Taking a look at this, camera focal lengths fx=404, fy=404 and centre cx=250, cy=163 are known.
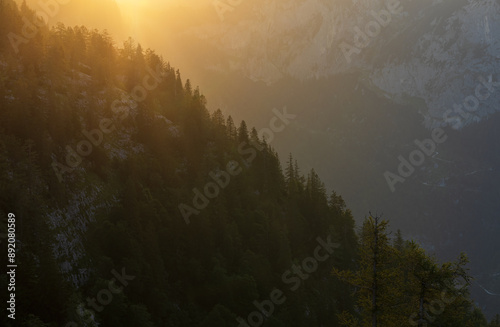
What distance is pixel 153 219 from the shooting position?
167 feet

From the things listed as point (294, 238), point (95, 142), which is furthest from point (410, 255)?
point (294, 238)

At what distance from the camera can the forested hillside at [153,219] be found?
26703 millimetres

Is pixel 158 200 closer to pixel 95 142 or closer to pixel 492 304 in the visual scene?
pixel 95 142

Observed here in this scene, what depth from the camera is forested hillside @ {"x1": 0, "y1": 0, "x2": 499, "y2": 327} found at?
26703mm

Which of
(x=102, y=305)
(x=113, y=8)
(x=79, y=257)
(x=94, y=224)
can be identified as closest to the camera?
(x=102, y=305)

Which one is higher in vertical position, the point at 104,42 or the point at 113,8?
the point at 113,8

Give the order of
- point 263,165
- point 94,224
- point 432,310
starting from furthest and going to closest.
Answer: point 263,165 < point 94,224 < point 432,310

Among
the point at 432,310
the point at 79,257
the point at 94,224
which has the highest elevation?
the point at 94,224

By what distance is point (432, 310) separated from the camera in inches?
942

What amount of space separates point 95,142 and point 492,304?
208 meters

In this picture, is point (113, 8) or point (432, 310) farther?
point (113, 8)

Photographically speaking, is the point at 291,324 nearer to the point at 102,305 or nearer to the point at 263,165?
the point at 102,305

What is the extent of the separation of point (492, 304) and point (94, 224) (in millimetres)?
208781

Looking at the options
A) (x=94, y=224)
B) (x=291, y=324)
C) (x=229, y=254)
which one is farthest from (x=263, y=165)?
(x=94, y=224)
